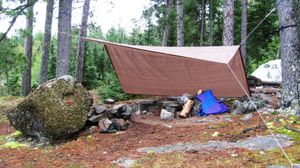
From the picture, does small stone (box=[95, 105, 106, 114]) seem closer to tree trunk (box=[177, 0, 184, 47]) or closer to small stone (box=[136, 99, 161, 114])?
small stone (box=[136, 99, 161, 114])

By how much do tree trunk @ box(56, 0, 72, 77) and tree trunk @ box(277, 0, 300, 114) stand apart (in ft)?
11.3

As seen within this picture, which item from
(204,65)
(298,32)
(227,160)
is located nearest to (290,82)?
(298,32)

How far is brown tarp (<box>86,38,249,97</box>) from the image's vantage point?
4836mm

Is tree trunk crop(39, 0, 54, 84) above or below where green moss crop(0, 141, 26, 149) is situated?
above

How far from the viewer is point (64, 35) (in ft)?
19.2

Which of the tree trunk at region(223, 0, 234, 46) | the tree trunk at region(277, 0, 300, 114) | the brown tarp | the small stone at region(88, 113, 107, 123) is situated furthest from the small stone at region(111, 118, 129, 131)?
the tree trunk at region(223, 0, 234, 46)

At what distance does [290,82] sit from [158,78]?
7.79ft

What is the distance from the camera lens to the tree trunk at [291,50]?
4.41 m

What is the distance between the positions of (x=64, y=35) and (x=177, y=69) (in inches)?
83.0

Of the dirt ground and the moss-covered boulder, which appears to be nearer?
the dirt ground

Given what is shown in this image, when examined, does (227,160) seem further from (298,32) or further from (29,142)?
(29,142)

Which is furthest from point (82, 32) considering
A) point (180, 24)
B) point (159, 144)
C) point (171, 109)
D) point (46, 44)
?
point (159, 144)

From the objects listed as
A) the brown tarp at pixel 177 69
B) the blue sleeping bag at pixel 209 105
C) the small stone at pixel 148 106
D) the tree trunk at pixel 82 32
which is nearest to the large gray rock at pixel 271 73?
the brown tarp at pixel 177 69

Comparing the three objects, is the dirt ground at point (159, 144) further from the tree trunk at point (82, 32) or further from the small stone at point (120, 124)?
the tree trunk at point (82, 32)
